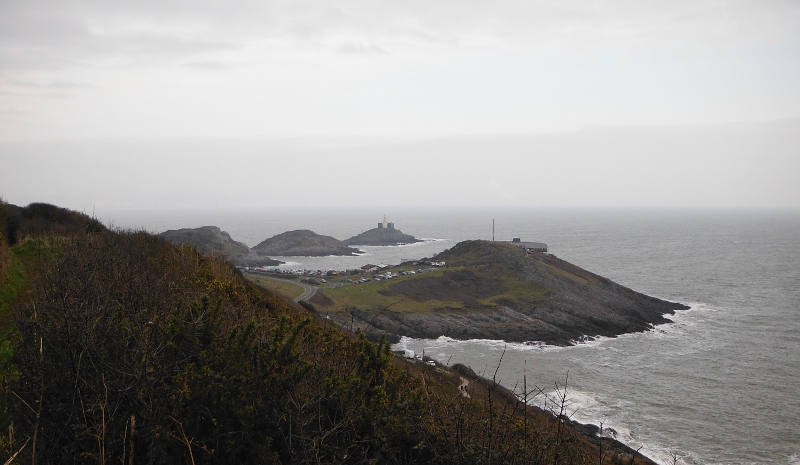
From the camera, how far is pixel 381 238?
13050cm

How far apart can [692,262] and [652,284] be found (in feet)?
86.7

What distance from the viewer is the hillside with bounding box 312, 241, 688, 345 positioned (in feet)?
144

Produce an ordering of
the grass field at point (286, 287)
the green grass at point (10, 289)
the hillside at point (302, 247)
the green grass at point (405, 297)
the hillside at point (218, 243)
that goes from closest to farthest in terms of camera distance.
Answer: the green grass at point (10, 289) < the grass field at point (286, 287) < the green grass at point (405, 297) < the hillside at point (218, 243) < the hillside at point (302, 247)

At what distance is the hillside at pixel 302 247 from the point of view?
106062mm

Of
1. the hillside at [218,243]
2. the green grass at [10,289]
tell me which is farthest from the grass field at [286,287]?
the green grass at [10,289]

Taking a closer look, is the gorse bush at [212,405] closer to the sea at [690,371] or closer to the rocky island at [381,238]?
the sea at [690,371]

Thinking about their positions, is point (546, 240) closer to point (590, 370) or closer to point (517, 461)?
point (590, 370)

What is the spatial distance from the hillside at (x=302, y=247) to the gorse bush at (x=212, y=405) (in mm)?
99031

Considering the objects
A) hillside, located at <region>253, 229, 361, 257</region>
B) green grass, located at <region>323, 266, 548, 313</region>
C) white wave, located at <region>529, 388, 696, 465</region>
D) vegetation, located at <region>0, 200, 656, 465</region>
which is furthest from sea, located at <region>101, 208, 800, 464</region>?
hillside, located at <region>253, 229, 361, 257</region>

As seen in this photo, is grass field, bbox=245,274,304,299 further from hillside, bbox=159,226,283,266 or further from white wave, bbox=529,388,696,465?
hillside, bbox=159,226,283,266

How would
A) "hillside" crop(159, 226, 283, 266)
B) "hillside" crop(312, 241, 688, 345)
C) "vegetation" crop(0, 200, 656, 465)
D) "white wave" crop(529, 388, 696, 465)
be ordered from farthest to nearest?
"hillside" crop(159, 226, 283, 266), "hillside" crop(312, 241, 688, 345), "white wave" crop(529, 388, 696, 465), "vegetation" crop(0, 200, 656, 465)

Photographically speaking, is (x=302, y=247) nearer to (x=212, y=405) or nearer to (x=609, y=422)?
(x=609, y=422)

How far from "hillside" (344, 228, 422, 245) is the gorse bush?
121 m

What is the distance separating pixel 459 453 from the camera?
5.91 metres
